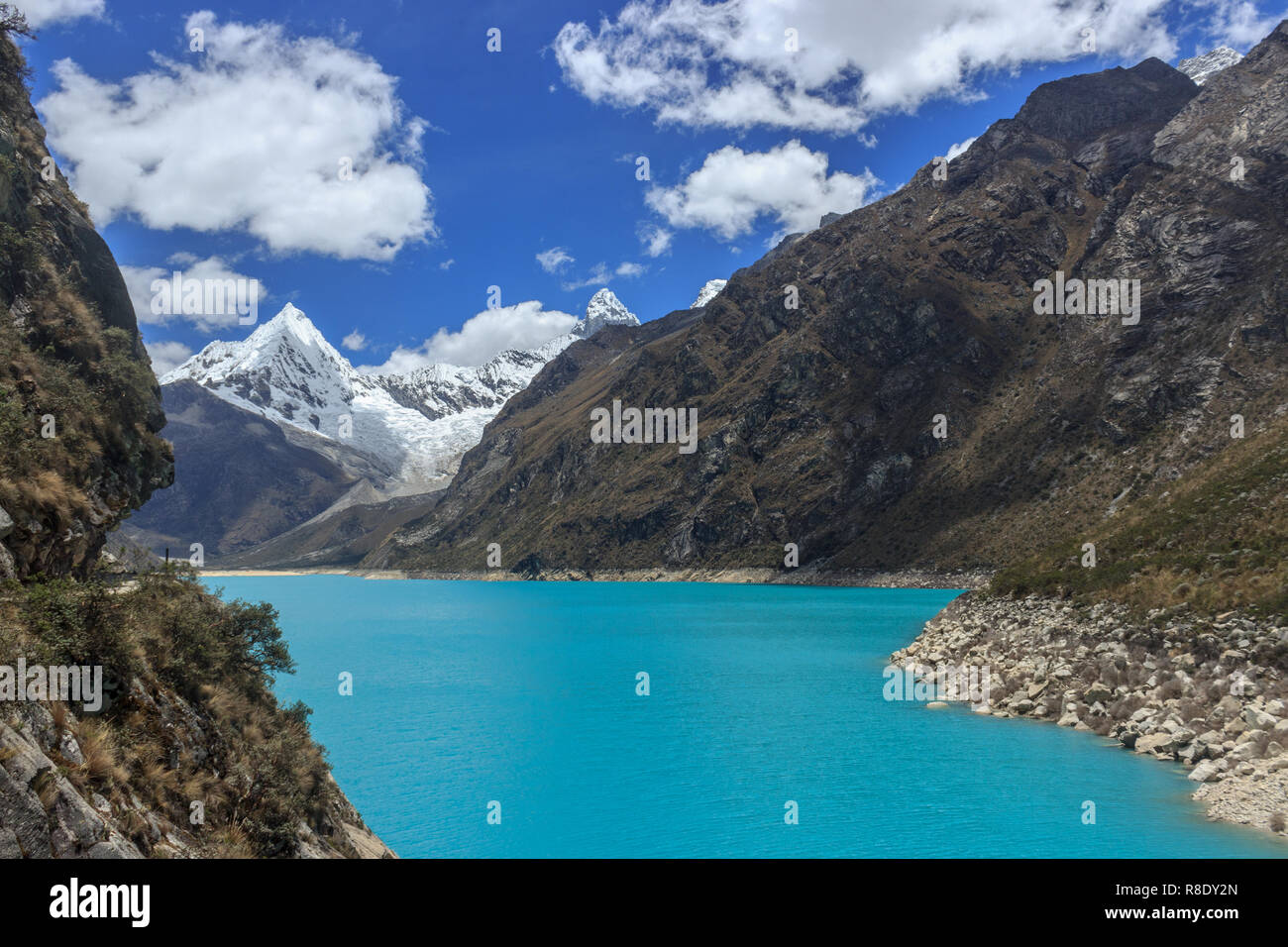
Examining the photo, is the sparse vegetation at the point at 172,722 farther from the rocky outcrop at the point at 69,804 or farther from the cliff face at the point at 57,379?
the cliff face at the point at 57,379

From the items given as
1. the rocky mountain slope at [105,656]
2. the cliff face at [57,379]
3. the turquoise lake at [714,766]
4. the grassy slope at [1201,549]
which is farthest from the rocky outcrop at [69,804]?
the grassy slope at [1201,549]

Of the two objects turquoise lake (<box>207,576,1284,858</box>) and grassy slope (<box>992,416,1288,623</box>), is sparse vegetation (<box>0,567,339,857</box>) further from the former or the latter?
grassy slope (<box>992,416,1288,623</box>)

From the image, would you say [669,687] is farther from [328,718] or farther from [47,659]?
[47,659]

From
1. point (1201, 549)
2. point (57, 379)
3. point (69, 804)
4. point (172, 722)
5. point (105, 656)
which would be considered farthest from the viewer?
point (1201, 549)

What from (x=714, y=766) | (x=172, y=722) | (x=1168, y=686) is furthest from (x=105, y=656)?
(x=1168, y=686)

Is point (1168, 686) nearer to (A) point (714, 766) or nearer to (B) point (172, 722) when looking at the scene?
(A) point (714, 766)

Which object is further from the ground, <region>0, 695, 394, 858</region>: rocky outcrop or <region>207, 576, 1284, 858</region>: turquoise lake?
<region>0, 695, 394, 858</region>: rocky outcrop

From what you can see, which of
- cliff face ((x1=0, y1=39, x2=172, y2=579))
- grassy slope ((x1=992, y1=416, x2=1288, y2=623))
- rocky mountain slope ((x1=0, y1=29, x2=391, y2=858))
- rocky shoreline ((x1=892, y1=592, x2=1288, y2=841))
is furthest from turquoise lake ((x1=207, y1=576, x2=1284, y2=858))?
cliff face ((x1=0, y1=39, x2=172, y2=579))
